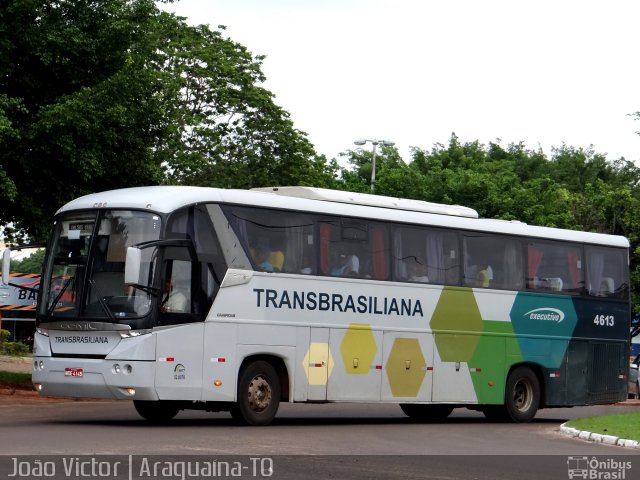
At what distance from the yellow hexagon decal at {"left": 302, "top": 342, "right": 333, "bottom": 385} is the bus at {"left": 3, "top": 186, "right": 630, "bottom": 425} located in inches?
0.9

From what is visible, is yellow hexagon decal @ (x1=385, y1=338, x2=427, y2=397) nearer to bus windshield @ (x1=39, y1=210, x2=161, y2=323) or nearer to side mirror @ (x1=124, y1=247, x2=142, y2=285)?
bus windshield @ (x1=39, y1=210, x2=161, y2=323)

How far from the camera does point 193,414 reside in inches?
922

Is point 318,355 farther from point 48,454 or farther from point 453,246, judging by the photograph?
point 48,454

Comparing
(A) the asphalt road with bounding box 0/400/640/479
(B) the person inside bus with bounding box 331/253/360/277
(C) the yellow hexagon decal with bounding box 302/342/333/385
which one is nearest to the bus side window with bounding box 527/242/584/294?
(A) the asphalt road with bounding box 0/400/640/479

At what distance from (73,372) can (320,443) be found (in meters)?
4.07

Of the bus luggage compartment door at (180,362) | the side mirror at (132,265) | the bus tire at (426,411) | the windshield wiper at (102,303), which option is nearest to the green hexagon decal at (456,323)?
the bus tire at (426,411)

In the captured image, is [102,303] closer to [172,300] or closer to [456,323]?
[172,300]

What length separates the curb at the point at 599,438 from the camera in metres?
18.0

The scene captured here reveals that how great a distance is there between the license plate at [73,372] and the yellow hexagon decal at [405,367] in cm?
562

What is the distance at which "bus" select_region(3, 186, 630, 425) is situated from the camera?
18375 millimetres

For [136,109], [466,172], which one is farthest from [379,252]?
[466,172]

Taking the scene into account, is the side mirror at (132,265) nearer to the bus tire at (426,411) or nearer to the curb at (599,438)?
the curb at (599,438)

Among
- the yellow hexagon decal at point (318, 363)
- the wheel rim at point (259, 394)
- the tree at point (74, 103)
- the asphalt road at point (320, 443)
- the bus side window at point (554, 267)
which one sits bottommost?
the asphalt road at point (320, 443)

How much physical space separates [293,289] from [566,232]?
743 cm
